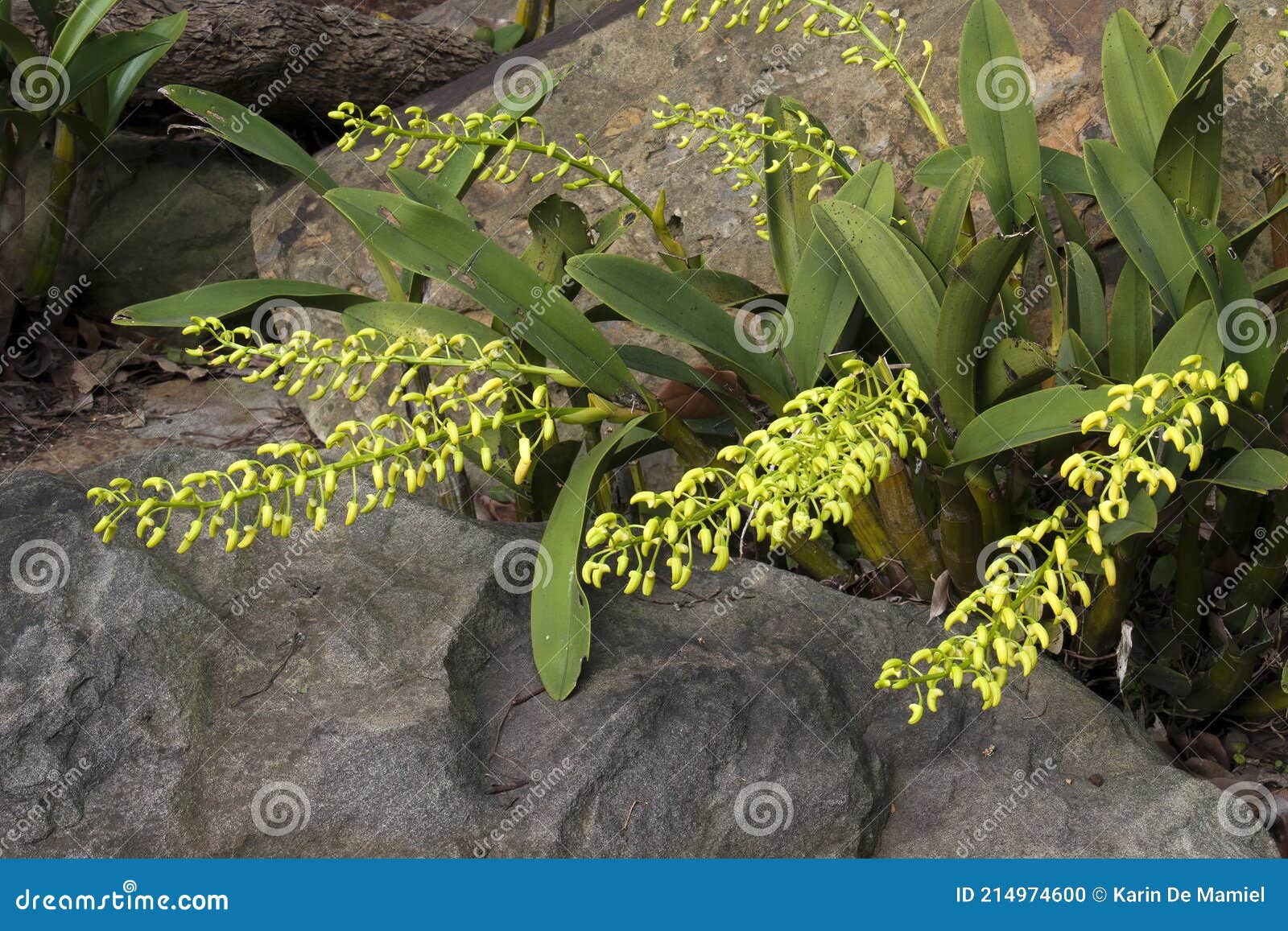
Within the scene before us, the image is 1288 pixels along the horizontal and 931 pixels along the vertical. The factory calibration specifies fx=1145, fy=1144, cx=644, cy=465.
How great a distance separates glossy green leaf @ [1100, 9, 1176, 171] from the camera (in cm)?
211

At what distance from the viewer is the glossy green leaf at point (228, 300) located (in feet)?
6.86

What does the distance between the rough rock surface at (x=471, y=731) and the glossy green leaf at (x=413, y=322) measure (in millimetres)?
413

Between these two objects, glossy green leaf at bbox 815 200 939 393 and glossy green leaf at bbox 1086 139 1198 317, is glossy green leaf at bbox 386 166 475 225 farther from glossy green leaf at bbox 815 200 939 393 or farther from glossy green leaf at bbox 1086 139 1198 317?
glossy green leaf at bbox 1086 139 1198 317

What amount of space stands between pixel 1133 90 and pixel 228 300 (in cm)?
175

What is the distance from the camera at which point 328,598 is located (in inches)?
79.8

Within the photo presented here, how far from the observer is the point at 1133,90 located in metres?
2.14

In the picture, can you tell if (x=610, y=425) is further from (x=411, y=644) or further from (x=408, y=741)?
(x=408, y=741)

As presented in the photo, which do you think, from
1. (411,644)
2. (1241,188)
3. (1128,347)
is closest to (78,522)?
(411,644)

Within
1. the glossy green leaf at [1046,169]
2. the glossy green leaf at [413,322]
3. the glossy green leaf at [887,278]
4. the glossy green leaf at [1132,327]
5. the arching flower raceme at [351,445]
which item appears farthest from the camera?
the glossy green leaf at [1046,169]

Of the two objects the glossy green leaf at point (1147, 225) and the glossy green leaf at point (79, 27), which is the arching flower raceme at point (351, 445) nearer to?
the glossy green leaf at point (1147, 225)

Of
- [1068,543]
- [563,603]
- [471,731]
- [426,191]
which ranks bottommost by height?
[471,731]

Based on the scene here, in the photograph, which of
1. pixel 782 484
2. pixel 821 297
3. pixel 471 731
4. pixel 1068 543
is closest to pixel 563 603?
pixel 471 731

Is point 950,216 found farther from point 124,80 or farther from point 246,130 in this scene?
point 124,80

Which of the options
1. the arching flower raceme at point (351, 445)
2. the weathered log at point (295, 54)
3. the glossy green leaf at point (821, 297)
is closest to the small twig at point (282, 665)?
the arching flower raceme at point (351, 445)
